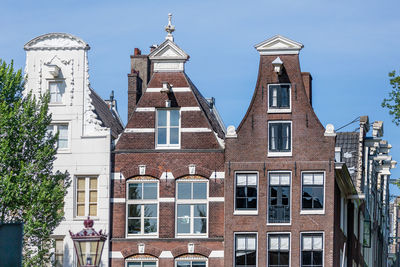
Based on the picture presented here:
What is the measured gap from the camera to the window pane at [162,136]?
111ft

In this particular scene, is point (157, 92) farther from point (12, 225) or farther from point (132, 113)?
point (12, 225)

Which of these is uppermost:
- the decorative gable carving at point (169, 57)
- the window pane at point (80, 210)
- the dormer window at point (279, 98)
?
the decorative gable carving at point (169, 57)

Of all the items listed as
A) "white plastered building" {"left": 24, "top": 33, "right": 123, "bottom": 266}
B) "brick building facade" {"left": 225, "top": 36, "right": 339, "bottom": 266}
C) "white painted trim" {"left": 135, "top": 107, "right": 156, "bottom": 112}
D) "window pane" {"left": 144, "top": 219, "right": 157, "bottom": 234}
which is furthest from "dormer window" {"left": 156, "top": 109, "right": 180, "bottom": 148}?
"window pane" {"left": 144, "top": 219, "right": 157, "bottom": 234}

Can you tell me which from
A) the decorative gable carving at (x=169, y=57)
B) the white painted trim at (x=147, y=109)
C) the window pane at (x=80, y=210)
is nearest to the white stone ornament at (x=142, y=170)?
the white painted trim at (x=147, y=109)

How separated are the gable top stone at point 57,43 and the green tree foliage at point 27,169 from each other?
2871 mm

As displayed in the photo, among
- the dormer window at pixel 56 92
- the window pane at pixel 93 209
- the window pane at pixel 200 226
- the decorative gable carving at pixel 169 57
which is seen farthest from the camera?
the dormer window at pixel 56 92

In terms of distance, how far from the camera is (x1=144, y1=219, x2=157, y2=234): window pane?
3341 cm

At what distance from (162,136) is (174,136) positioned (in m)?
0.43

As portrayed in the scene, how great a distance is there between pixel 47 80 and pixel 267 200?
29.5ft

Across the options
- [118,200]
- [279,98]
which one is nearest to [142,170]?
[118,200]

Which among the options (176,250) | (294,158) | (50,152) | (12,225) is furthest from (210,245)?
(12,225)

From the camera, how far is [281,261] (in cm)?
3262

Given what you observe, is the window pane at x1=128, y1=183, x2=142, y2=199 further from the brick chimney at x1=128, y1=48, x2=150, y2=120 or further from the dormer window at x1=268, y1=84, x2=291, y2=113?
the dormer window at x1=268, y1=84, x2=291, y2=113

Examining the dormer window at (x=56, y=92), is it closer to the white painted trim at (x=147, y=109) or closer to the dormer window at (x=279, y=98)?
the white painted trim at (x=147, y=109)
